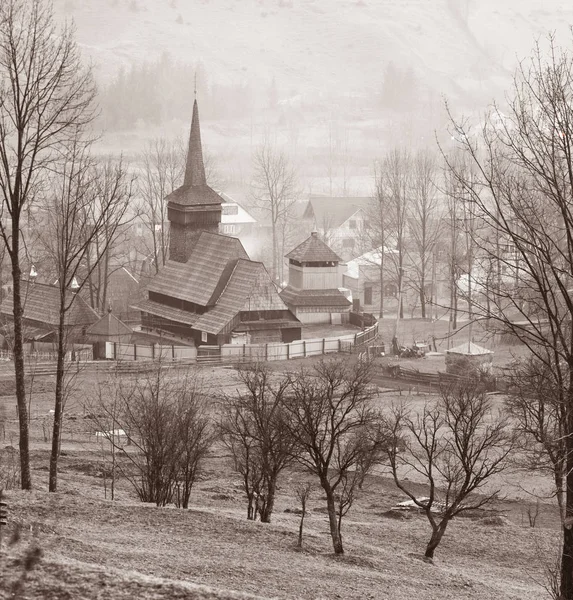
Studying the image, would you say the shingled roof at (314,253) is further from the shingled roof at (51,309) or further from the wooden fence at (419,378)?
the wooden fence at (419,378)

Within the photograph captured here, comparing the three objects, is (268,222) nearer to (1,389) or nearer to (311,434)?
(1,389)

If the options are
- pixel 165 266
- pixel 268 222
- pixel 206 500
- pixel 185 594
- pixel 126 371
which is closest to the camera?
pixel 185 594

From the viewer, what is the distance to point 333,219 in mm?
106500

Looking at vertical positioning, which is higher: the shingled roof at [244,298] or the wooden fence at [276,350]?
the shingled roof at [244,298]

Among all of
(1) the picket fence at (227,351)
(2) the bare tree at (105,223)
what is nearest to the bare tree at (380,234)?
(2) the bare tree at (105,223)

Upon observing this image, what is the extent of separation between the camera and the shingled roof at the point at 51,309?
52.8 metres

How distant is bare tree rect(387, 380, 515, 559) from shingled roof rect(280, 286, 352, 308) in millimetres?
20557

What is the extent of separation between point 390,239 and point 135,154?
2720 inches

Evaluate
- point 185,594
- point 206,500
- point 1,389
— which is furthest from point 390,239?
point 185,594

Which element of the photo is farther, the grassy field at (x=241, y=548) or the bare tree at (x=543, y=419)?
the bare tree at (x=543, y=419)

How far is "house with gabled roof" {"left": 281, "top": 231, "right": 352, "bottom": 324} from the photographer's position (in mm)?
61688

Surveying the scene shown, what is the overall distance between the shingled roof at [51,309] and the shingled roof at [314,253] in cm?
1362

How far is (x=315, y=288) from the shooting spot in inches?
2462

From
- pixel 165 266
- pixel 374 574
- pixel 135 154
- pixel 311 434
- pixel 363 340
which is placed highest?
pixel 135 154
